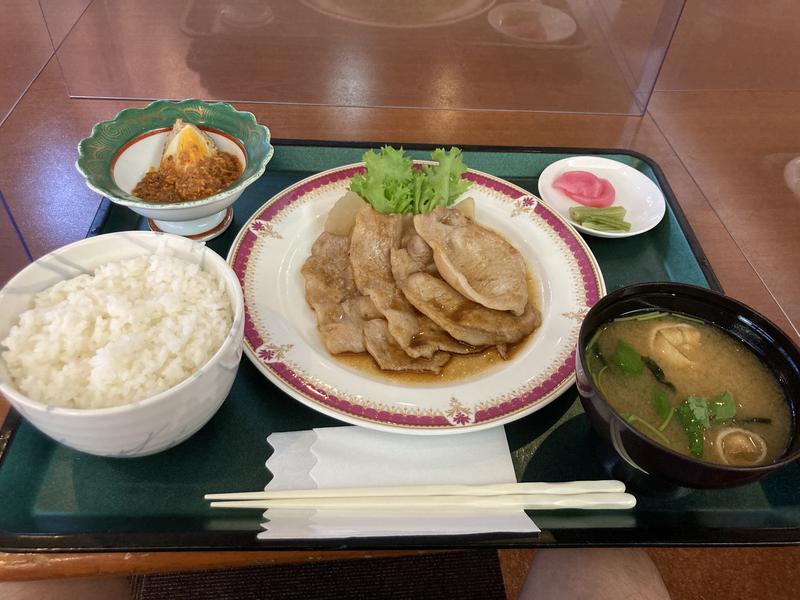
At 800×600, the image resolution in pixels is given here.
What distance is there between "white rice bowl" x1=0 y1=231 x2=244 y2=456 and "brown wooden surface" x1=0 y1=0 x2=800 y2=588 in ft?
1.65

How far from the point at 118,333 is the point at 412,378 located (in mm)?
908

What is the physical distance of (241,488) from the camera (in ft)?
5.17

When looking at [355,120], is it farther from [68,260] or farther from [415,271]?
[68,260]

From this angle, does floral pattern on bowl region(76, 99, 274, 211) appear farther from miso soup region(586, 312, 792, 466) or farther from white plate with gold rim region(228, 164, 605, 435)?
miso soup region(586, 312, 792, 466)

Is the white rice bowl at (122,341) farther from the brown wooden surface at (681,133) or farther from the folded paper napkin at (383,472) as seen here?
the brown wooden surface at (681,133)

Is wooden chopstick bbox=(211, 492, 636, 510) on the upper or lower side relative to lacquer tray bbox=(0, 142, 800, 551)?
upper

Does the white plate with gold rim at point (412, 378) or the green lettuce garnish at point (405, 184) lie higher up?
the green lettuce garnish at point (405, 184)

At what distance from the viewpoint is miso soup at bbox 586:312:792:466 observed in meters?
1.46

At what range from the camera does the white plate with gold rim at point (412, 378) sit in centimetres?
167

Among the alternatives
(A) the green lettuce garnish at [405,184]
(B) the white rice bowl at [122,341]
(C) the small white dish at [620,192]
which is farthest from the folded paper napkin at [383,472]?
(C) the small white dish at [620,192]

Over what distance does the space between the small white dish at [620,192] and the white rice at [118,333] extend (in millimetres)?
1614

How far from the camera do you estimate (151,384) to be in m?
1.40

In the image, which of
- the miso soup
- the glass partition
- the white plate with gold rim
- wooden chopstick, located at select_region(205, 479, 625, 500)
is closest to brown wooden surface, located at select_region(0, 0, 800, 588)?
the glass partition

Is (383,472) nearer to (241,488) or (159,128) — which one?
(241,488)
